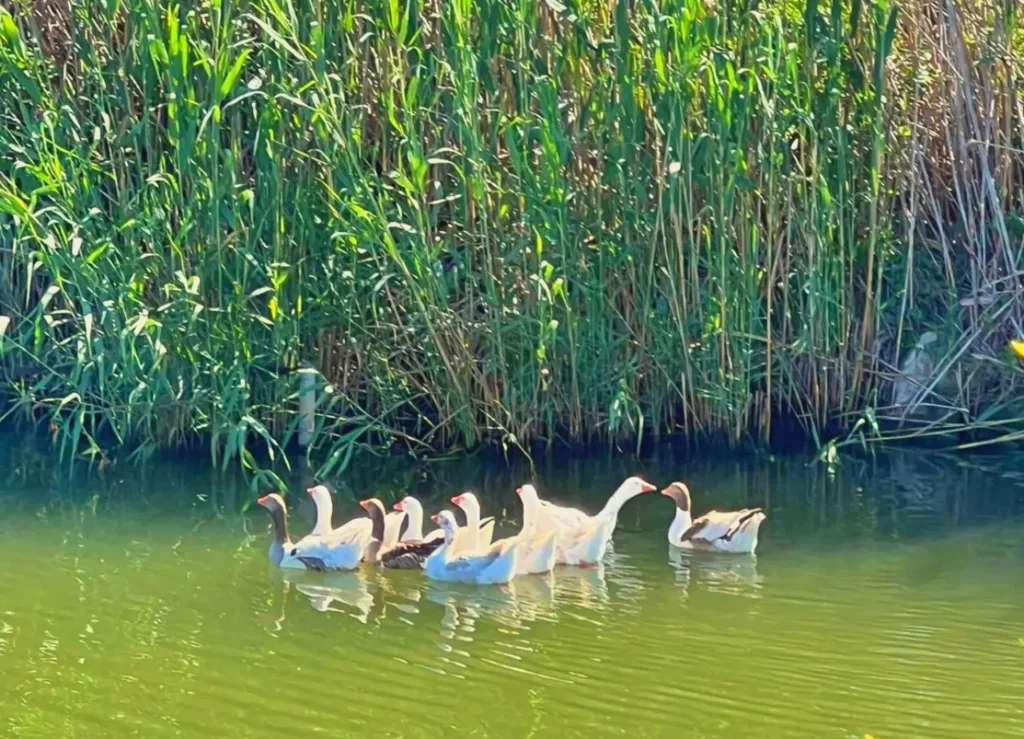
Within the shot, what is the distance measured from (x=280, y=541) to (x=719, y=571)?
178 centimetres

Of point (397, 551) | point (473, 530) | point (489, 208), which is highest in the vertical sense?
point (489, 208)

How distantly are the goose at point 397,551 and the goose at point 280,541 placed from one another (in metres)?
0.32

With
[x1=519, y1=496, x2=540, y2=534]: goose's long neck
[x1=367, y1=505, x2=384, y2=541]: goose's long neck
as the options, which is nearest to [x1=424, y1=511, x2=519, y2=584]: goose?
[x1=519, y1=496, x2=540, y2=534]: goose's long neck

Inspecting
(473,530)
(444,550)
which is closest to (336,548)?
(444,550)

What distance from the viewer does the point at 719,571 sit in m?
6.24

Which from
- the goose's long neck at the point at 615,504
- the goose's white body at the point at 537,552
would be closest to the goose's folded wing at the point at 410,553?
the goose's white body at the point at 537,552

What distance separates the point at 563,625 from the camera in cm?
556

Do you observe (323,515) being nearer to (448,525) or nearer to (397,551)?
(397,551)

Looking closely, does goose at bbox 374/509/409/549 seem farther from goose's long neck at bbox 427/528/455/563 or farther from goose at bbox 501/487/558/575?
goose at bbox 501/487/558/575

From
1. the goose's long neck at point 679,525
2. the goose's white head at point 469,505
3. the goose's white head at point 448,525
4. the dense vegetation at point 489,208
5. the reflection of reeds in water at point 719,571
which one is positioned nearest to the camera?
the reflection of reeds in water at point 719,571

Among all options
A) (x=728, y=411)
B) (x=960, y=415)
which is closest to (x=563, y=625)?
(x=728, y=411)

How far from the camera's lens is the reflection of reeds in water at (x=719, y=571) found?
602 cm

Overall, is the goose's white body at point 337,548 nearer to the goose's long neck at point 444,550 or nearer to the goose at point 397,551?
the goose at point 397,551

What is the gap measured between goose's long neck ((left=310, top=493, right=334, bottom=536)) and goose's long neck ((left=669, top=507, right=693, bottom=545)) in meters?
1.45
